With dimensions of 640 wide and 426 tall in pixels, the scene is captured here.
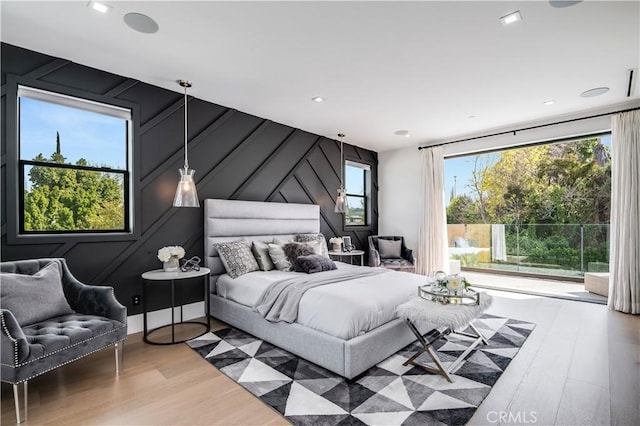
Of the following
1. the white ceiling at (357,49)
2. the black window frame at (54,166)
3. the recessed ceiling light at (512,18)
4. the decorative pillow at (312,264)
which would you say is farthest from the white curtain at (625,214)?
the black window frame at (54,166)

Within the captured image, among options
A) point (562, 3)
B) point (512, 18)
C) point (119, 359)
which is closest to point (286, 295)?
point (119, 359)

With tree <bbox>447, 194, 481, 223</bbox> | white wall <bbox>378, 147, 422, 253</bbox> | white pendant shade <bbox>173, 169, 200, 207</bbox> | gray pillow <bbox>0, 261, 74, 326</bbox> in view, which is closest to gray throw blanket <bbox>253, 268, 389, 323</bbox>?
white pendant shade <bbox>173, 169, 200, 207</bbox>

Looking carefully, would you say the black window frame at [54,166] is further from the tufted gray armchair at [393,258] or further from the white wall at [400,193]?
the white wall at [400,193]

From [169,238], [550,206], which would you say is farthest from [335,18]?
[550,206]

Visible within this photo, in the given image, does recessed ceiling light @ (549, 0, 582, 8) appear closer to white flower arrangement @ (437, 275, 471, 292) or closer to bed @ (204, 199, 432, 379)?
white flower arrangement @ (437, 275, 471, 292)

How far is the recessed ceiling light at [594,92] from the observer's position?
3762 mm

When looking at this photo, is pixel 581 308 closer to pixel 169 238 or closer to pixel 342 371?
pixel 342 371

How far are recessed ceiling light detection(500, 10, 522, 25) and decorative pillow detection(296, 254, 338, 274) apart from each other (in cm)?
289

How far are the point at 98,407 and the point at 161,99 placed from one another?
121 inches

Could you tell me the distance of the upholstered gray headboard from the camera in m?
3.96

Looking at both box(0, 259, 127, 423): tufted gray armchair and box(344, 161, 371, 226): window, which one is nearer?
box(0, 259, 127, 423): tufted gray armchair

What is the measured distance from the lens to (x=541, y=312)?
4121 mm

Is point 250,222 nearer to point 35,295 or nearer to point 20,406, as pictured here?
point 35,295

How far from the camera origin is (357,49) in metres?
2.84
